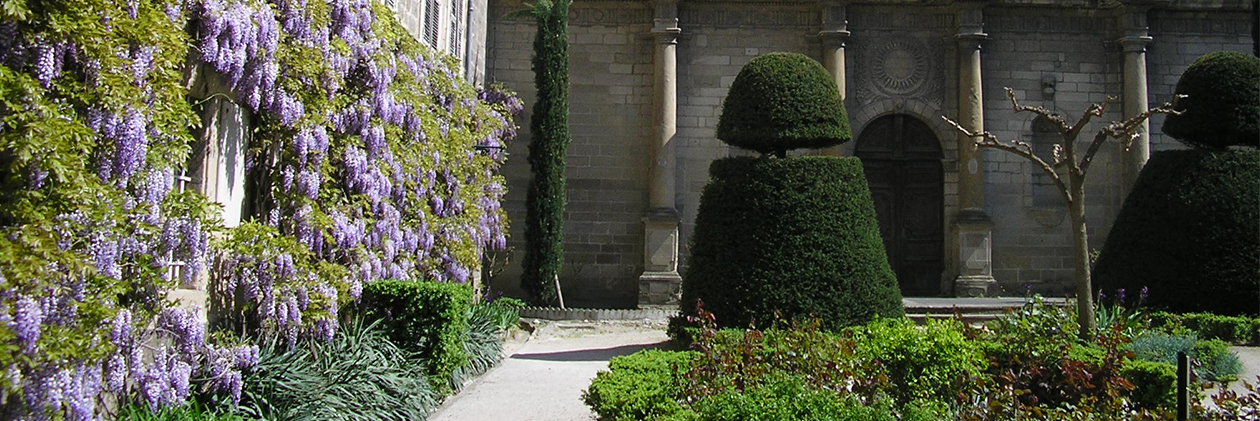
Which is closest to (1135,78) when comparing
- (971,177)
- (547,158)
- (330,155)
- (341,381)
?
(971,177)

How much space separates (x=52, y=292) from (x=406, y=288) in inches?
133

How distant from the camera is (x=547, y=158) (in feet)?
48.1

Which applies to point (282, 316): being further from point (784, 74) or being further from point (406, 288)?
point (784, 74)

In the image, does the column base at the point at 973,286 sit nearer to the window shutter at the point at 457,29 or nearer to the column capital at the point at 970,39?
the column capital at the point at 970,39

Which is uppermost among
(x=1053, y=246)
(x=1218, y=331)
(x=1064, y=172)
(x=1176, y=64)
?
(x=1176, y=64)

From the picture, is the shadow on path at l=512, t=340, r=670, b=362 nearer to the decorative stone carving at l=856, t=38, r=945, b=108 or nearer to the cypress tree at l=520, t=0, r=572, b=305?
the cypress tree at l=520, t=0, r=572, b=305

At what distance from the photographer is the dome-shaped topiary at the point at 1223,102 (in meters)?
11.2

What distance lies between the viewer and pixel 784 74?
10.2 meters

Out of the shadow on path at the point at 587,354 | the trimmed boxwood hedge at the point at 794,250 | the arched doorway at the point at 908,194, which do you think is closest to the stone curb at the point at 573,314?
the shadow on path at the point at 587,354

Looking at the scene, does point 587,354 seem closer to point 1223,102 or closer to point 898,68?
point 1223,102

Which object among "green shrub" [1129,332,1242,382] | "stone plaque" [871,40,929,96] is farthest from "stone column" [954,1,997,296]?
"green shrub" [1129,332,1242,382]

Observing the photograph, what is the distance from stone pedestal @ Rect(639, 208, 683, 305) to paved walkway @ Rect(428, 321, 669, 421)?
1702mm

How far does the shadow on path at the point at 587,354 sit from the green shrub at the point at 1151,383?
5.00 m

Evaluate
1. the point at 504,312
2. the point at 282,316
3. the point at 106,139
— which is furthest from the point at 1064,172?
the point at 106,139
